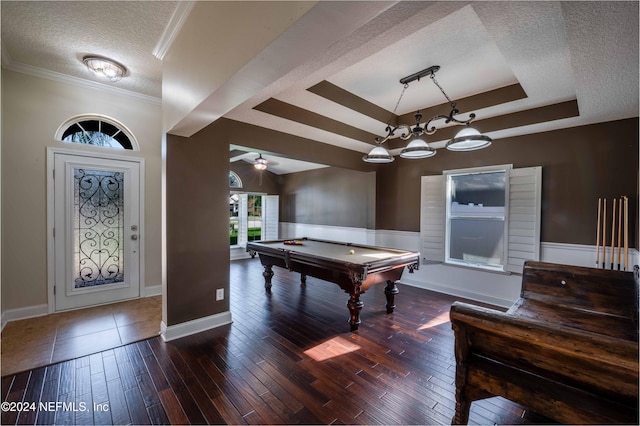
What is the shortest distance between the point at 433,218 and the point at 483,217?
735 millimetres

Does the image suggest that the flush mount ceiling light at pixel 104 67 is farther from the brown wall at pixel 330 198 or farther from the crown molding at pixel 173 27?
the brown wall at pixel 330 198

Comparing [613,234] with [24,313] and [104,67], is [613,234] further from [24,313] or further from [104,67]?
[24,313]

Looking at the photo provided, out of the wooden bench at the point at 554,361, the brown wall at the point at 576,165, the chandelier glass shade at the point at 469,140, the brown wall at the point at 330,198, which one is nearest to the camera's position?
the wooden bench at the point at 554,361

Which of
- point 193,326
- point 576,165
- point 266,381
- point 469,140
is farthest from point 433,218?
point 193,326

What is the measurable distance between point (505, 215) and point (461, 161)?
1.07 m

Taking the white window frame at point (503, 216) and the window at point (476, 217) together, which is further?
the window at point (476, 217)

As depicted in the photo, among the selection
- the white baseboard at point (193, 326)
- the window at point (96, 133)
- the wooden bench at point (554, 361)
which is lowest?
the white baseboard at point (193, 326)

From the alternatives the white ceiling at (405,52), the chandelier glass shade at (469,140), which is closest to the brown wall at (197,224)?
the white ceiling at (405,52)

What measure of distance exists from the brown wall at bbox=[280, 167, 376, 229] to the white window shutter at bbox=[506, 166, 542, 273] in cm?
230

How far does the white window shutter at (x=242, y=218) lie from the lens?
791 centimetres

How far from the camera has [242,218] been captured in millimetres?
7965

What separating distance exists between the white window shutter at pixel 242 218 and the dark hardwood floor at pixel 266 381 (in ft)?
16.0

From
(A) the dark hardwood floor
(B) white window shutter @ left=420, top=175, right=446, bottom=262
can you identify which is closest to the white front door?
(A) the dark hardwood floor

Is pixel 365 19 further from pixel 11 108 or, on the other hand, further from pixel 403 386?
pixel 11 108
